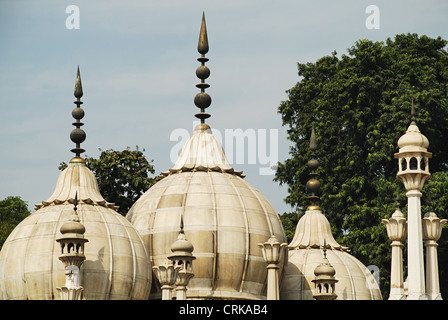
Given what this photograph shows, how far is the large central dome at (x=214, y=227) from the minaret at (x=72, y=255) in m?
5.46

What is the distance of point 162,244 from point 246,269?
11.0 ft

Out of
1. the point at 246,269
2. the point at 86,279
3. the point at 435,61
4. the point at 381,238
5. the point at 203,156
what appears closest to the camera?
the point at 86,279

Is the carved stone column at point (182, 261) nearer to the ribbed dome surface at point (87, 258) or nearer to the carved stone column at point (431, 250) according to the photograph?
the ribbed dome surface at point (87, 258)

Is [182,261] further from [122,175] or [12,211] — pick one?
[12,211]

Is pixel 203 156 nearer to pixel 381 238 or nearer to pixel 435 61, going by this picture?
pixel 381 238

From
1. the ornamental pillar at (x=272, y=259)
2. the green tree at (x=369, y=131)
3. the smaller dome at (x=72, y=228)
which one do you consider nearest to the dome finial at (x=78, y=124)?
the smaller dome at (x=72, y=228)

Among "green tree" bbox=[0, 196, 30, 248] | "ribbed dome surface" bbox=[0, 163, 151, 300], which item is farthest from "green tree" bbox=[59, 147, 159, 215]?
"ribbed dome surface" bbox=[0, 163, 151, 300]

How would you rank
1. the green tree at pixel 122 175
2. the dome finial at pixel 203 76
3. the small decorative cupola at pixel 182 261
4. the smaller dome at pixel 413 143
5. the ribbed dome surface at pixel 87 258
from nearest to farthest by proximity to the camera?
1. the smaller dome at pixel 413 143
2. the small decorative cupola at pixel 182 261
3. the ribbed dome surface at pixel 87 258
4. the dome finial at pixel 203 76
5. the green tree at pixel 122 175

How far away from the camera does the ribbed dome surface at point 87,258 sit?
4759 cm

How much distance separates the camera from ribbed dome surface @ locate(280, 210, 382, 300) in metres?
54.1

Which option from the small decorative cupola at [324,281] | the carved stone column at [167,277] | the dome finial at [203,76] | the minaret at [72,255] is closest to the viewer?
the minaret at [72,255]

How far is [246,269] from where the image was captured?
166 feet

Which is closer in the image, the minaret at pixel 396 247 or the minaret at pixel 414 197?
the minaret at pixel 414 197
